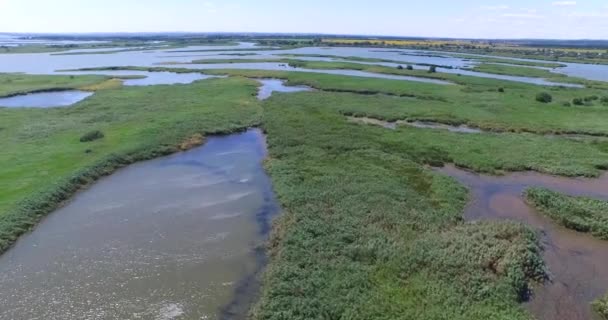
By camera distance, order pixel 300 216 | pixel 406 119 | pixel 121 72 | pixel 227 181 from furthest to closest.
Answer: pixel 121 72 → pixel 406 119 → pixel 227 181 → pixel 300 216

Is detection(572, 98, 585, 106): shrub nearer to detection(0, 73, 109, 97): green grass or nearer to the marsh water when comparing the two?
the marsh water

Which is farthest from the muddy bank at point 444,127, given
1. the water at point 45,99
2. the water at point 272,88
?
the water at point 45,99

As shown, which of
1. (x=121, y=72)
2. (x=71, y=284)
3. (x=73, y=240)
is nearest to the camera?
(x=71, y=284)

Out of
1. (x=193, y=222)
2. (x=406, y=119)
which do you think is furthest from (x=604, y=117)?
(x=193, y=222)

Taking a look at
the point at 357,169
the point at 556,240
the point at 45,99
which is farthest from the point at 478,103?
the point at 45,99

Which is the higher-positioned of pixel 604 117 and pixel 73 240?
pixel 604 117

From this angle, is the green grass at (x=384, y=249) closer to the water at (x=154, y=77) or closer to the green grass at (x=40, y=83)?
the green grass at (x=40, y=83)

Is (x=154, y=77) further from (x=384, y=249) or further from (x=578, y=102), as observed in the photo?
(x=384, y=249)

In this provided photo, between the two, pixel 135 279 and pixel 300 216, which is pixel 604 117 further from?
pixel 135 279

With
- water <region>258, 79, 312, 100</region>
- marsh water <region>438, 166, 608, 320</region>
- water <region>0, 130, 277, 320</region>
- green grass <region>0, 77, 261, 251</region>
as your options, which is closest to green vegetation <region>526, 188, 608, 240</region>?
marsh water <region>438, 166, 608, 320</region>
